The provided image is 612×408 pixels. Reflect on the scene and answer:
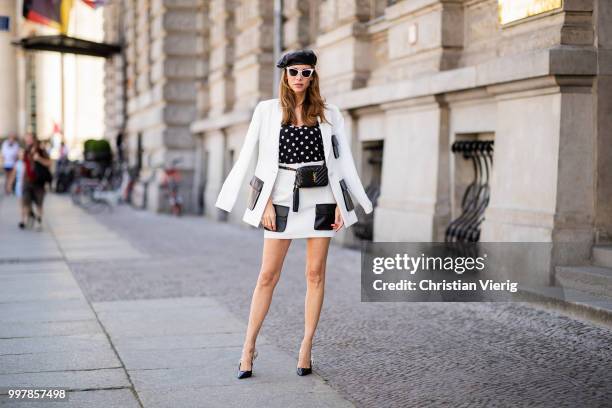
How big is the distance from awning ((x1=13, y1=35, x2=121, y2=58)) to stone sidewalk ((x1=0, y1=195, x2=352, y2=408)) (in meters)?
16.6

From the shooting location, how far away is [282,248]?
5477 millimetres

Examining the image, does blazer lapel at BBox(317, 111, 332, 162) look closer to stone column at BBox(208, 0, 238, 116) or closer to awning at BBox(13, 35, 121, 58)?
stone column at BBox(208, 0, 238, 116)

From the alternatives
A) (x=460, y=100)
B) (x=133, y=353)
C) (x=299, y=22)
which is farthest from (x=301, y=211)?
(x=299, y=22)

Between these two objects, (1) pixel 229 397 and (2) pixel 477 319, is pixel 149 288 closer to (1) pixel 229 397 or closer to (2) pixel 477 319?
(2) pixel 477 319

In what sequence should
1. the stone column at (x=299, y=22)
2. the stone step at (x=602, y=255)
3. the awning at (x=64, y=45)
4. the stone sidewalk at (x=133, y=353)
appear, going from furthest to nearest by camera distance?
the awning at (x=64, y=45)
the stone column at (x=299, y=22)
the stone step at (x=602, y=255)
the stone sidewalk at (x=133, y=353)

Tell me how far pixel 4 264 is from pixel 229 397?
22.4ft

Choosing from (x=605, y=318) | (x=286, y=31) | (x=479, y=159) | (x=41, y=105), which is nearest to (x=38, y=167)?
(x=286, y=31)

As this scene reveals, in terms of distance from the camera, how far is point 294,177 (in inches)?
212

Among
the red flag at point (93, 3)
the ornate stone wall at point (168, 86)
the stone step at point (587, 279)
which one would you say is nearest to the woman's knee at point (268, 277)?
the stone step at point (587, 279)

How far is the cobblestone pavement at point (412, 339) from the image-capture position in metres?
5.14

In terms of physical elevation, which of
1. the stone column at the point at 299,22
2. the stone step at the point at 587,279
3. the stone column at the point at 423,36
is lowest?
the stone step at the point at 587,279

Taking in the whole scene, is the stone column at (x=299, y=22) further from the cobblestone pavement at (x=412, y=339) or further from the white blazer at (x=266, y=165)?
the white blazer at (x=266, y=165)

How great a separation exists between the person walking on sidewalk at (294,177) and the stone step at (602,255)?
3150 mm

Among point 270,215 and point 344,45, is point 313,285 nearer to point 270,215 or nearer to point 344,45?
point 270,215
